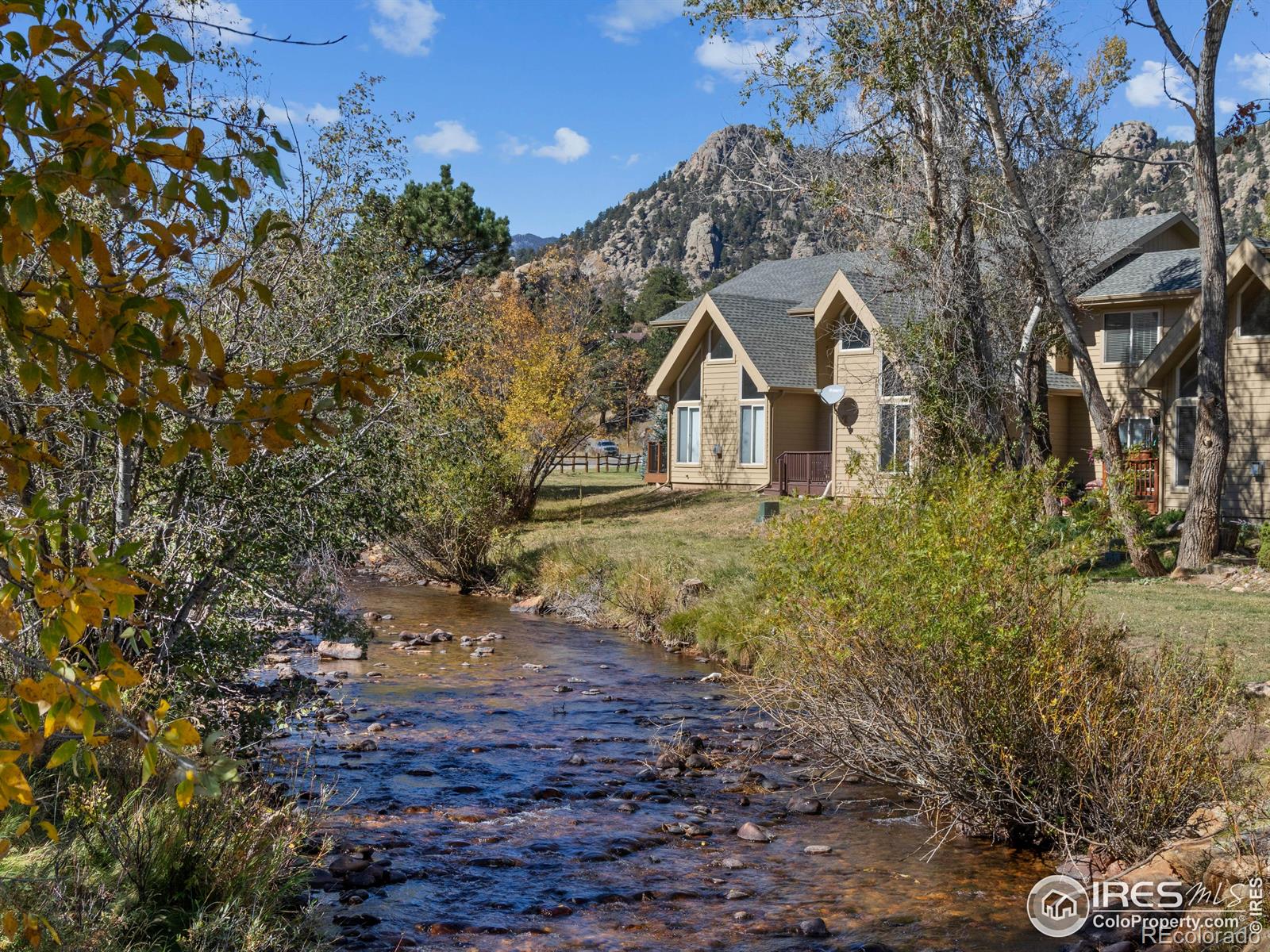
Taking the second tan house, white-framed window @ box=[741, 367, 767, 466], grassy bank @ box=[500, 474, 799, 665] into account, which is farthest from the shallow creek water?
white-framed window @ box=[741, 367, 767, 466]

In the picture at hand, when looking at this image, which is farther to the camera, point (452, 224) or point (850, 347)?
point (452, 224)

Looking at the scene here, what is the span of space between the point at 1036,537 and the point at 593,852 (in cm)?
393

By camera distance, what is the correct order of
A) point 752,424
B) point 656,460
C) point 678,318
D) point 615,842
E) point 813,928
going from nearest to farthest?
point 813,928, point 615,842, point 752,424, point 656,460, point 678,318

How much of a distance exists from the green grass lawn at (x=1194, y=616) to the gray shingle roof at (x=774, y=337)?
49.5 ft

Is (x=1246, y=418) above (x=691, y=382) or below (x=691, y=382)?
below

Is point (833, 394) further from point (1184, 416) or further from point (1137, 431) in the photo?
point (1184, 416)

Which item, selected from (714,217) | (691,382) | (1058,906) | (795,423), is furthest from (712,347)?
(714,217)

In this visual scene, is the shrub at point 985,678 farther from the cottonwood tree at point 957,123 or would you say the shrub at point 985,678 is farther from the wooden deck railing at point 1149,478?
the wooden deck railing at point 1149,478

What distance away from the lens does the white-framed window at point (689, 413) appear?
33000 mm

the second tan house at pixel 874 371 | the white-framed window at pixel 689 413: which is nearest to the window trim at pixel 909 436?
the second tan house at pixel 874 371

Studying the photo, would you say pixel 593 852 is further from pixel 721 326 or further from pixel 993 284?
pixel 721 326

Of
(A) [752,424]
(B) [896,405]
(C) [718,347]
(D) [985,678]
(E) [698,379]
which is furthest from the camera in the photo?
(E) [698,379]

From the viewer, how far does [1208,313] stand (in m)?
17.4

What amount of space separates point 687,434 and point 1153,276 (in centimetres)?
1317
